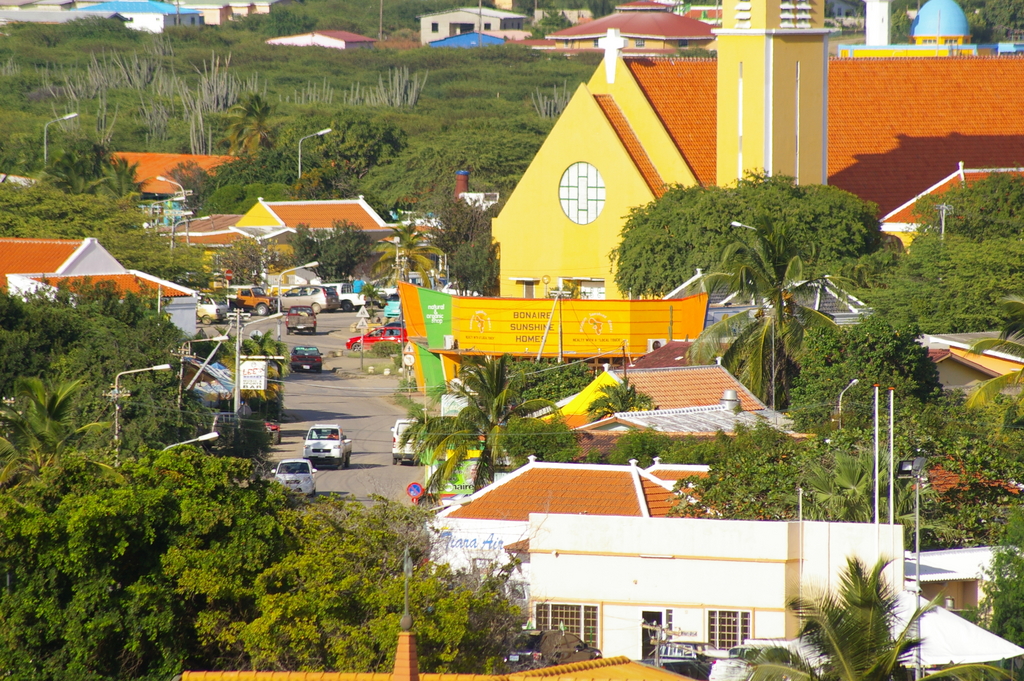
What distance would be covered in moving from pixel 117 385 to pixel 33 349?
5.70 m

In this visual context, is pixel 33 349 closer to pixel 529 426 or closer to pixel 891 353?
pixel 529 426

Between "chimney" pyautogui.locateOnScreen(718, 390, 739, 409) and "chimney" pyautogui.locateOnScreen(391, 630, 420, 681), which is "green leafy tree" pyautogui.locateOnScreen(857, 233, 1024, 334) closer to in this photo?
"chimney" pyautogui.locateOnScreen(718, 390, 739, 409)

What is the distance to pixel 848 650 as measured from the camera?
15.4 meters

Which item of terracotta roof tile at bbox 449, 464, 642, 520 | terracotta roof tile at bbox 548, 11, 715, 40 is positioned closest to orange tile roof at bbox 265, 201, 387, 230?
terracotta roof tile at bbox 449, 464, 642, 520

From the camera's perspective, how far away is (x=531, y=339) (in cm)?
4153

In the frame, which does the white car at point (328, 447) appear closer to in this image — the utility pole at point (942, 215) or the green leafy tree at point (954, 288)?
the green leafy tree at point (954, 288)

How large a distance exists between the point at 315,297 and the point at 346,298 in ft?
6.33

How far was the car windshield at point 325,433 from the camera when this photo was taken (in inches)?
1484

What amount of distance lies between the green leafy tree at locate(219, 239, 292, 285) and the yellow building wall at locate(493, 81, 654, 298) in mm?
16963

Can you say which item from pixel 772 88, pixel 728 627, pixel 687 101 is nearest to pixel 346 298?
pixel 687 101

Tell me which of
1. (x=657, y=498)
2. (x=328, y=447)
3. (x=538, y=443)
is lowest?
(x=328, y=447)

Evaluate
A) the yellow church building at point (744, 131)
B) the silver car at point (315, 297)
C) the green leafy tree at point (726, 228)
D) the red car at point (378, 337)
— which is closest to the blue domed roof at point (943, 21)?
the yellow church building at point (744, 131)

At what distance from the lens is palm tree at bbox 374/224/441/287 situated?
6588 centimetres

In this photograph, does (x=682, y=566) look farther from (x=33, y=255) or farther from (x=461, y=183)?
(x=461, y=183)
